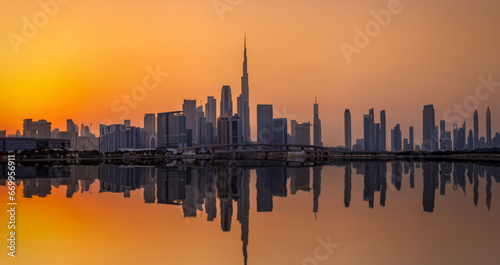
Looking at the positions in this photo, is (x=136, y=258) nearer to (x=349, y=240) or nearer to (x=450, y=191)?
(x=349, y=240)

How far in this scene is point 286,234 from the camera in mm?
14992

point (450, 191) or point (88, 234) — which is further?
point (450, 191)

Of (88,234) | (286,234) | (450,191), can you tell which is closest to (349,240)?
(286,234)

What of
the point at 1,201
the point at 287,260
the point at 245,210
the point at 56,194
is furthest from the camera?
the point at 56,194

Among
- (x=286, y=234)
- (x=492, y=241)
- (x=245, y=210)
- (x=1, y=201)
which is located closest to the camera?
(x=492, y=241)

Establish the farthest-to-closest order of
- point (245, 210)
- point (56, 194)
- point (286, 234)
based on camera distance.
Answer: point (56, 194)
point (245, 210)
point (286, 234)

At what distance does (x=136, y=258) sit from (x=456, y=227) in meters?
12.7

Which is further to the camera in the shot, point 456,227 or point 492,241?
point 456,227

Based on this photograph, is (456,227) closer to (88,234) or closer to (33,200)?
(88,234)

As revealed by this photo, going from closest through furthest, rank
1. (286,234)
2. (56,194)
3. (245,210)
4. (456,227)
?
(286,234) < (456,227) < (245,210) < (56,194)

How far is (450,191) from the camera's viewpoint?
2903 centimetres

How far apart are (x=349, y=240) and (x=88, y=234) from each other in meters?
9.99

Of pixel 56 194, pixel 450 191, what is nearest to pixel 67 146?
pixel 56 194

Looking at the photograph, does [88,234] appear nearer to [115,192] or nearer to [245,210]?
[245,210]
